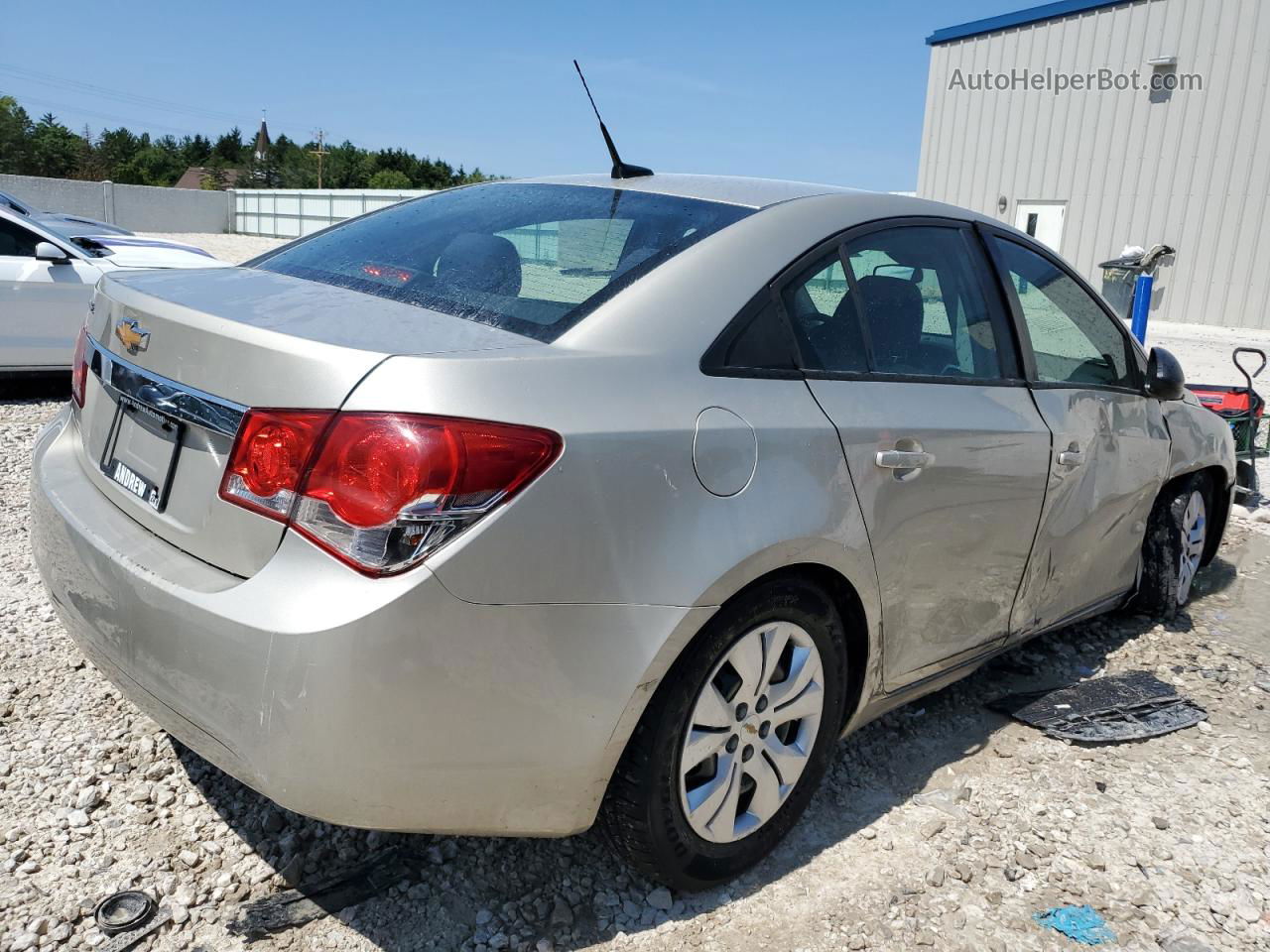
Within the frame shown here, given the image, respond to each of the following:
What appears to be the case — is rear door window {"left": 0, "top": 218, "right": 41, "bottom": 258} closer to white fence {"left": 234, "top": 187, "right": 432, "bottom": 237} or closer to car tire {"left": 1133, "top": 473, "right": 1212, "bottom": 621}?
car tire {"left": 1133, "top": 473, "right": 1212, "bottom": 621}

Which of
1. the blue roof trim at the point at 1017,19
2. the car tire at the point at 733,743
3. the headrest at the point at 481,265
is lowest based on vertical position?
the car tire at the point at 733,743

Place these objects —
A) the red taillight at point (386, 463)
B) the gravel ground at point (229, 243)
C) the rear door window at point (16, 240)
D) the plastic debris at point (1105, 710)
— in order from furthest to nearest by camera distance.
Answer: the gravel ground at point (229, 243)
the rear door window at point (16, 240)
the plastic debris at point (1105, 710)
the red taillight at point (386, 463)

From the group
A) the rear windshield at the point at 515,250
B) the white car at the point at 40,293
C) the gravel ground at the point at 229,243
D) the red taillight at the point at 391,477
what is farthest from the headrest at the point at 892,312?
the gravel ground at the point at 229,243

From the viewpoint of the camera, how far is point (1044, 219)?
20328 millimetres

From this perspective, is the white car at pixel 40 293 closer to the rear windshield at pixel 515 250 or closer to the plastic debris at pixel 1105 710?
the rear windshield at pixel 515 250

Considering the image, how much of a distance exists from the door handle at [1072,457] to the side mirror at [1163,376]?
715mm

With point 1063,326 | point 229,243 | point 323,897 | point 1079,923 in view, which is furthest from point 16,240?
point 229,243

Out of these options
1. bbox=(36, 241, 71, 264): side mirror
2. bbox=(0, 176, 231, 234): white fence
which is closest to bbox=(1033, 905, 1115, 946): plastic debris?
bbox=(36, 241, 71, 264): side mirror

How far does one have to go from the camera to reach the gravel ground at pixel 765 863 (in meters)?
2.28

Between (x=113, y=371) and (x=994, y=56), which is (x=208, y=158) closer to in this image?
(x=994, y=56)

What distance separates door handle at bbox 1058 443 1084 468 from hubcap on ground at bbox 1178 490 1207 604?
134 cm

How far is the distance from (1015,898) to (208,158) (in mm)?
89219

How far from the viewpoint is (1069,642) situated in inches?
166

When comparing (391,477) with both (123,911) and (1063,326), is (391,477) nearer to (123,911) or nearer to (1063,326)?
(123,911)
